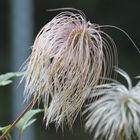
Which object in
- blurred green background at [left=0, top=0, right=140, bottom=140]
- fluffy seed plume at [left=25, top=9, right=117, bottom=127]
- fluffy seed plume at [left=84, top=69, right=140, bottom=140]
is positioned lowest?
blurred green background at [left=0, top=0, right=140, bottom=140]

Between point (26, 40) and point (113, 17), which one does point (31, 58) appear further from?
point (113, 17)

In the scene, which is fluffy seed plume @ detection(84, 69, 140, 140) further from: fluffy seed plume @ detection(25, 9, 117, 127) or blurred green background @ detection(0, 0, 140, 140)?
blurred green background @ detection(0, 0, 140, 140)

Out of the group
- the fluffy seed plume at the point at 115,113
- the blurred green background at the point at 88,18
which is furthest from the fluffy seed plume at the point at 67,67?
the blurred green background at the point at 88,18

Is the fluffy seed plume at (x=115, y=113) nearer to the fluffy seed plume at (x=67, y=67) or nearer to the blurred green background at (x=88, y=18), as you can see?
the fluffy seed plume at (x=67, y=67)

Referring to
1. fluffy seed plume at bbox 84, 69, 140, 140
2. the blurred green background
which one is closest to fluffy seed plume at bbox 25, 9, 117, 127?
fluffy seed plume at bbox 84, 69, 140, 140

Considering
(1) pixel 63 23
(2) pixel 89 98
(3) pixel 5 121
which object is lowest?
(3) pixel 5 121

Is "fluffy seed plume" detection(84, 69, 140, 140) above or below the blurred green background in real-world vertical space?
above

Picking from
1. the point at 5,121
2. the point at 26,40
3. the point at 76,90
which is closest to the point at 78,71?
the point at 76,90

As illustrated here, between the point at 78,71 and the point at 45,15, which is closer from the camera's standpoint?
the point at 78,71

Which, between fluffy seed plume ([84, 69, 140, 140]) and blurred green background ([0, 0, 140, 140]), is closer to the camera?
fluffy seed plume ([84, 69, 140, 140])
